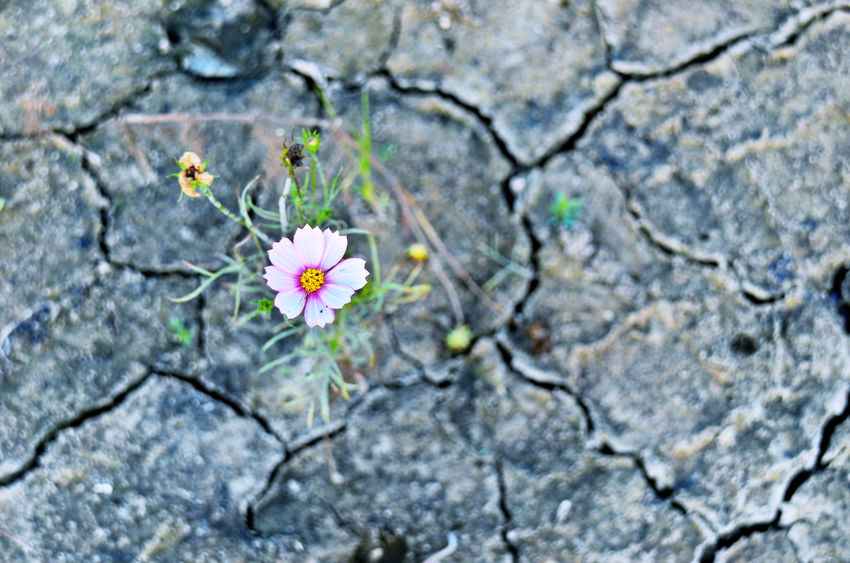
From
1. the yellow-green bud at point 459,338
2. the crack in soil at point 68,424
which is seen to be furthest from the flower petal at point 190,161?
the yellow-green bud at point 459,338

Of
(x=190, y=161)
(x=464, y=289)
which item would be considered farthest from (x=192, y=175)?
(x=464, y=289)

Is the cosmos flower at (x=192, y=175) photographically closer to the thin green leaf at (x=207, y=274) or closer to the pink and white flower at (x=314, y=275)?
the pink and white flower at (x=314, y=275)

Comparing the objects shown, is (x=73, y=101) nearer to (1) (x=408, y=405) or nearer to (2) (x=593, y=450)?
(1) (x=408, y=405)

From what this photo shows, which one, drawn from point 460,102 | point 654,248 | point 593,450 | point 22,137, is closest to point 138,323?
point 22,137

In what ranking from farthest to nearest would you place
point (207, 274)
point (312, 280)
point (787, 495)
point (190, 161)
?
point (787, 495) < point (207, 274) < point (312, 280) < point (190, 161)

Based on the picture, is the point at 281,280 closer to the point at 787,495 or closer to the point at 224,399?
the point at 224,399

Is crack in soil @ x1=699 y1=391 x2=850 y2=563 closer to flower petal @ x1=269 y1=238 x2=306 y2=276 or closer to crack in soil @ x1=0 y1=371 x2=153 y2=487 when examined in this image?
flower petal @ x1=269 y1=238 x2=306 y2=276
